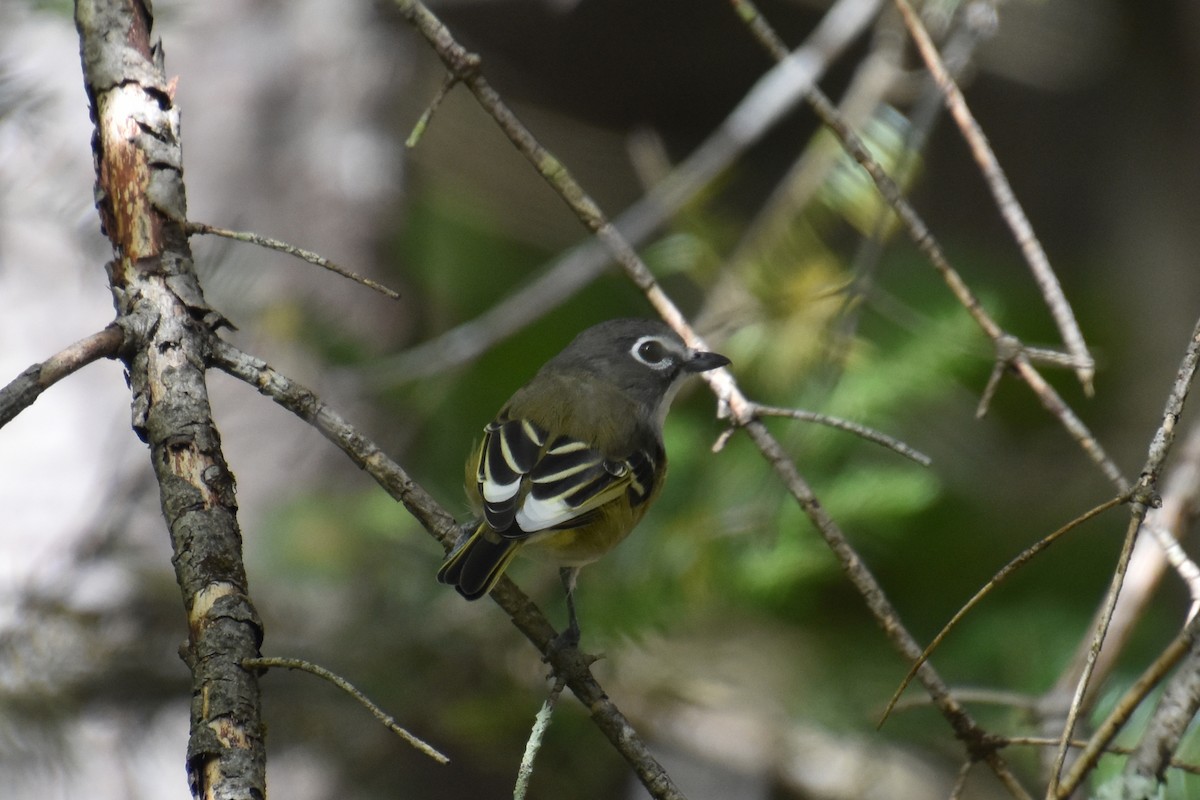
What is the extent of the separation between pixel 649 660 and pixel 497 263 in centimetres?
215

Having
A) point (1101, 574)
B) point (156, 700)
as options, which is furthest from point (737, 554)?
point (156, 700)

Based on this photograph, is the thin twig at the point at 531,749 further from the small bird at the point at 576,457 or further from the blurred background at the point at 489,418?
the blurred background at the point at 489,418

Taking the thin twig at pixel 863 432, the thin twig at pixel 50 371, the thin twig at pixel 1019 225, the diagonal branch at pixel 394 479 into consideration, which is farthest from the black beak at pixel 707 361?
the thin twig at pixel 50 371

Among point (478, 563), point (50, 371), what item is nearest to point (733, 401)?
point (478, 563)

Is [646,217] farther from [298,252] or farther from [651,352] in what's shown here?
[298,252]

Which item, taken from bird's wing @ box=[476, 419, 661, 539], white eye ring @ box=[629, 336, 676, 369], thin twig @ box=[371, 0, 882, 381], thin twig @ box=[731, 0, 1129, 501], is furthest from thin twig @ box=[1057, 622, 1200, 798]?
white eye ring @ box=[629, 336, 676, 369]

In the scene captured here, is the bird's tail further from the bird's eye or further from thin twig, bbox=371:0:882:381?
the bird's eye

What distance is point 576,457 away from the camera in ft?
10.2

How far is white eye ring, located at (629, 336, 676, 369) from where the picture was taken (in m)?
3.52

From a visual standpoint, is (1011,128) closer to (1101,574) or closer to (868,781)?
(1101,574)

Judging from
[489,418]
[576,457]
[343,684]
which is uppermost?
[489,418]

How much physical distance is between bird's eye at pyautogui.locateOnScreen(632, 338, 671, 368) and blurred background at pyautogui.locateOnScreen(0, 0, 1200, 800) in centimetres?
17

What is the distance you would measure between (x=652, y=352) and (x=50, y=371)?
226 cm

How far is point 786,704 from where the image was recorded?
14.1 feet
